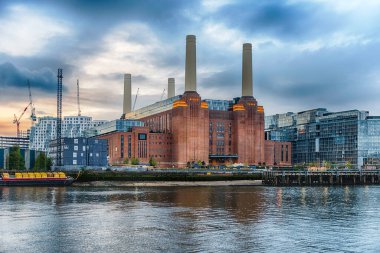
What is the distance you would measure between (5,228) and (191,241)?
56.0ft

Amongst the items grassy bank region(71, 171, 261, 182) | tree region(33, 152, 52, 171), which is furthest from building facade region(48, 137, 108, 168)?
grassy bank region(71, 171, 261, 182)

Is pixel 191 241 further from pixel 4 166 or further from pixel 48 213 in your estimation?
pixel 4 166

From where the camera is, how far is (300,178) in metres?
144

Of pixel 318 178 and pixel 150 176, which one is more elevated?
pixel 150 176

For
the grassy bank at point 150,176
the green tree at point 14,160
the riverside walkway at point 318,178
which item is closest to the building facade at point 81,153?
the green tree at point 14,160

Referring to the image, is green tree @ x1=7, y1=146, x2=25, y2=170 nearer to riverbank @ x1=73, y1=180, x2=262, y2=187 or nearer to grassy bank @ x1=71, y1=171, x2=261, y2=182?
grassy bank @ x1=71, y1=171, x2=261, y2=182

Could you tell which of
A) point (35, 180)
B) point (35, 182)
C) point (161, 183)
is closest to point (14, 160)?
point (35, 180)

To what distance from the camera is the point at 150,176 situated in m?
→ 146

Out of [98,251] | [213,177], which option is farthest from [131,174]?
[98,251]

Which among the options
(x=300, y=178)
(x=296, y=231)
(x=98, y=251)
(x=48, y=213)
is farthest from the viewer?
(x=300, y=178)

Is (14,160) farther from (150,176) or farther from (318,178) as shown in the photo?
(318,178)

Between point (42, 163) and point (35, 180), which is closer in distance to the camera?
point (35, 180)

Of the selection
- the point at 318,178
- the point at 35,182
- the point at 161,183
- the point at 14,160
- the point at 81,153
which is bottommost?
the point at 161,183

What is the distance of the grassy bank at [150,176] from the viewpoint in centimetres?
13769
